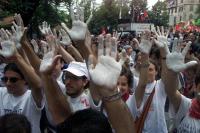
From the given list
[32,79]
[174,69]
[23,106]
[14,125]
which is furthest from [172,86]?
[14,125]

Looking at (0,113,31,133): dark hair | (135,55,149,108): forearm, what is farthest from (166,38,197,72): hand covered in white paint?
(0,113,31,133): dark hair

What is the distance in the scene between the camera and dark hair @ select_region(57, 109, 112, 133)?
6.54 ft

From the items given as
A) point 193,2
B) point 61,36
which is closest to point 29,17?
point 61,36

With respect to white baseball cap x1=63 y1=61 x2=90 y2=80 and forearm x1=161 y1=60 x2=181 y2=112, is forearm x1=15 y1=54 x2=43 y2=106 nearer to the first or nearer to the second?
white baseball cap x1=63 y1=61 x2=90 y2=80

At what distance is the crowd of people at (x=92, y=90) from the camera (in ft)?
7.34

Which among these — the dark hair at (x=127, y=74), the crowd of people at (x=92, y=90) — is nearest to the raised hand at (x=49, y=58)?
the crowd of people at (x=92, y=90)

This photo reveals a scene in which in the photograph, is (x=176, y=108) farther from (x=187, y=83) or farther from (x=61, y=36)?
(x=61, y=36)

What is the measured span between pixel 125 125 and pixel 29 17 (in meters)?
12.9

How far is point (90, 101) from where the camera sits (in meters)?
3.37

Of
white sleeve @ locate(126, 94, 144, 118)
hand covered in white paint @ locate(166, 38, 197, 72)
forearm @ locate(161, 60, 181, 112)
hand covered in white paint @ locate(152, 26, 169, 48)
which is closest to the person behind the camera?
hand covered in white paint @ locate(166, 38, 197, 72)

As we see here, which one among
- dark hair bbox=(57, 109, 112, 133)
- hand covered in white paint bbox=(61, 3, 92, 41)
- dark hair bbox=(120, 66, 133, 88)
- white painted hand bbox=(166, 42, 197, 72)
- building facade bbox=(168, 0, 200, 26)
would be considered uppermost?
hand covered in white paint bbox=(61, 3, 92, 41)

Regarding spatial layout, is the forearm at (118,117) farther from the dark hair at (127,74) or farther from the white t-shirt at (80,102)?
the dark hair at (127,74)

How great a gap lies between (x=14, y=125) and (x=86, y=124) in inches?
17.1

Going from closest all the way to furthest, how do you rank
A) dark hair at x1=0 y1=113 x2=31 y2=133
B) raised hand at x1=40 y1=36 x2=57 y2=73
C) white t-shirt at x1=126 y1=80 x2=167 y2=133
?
1. dark hair at x1=0 y1=113 x2=31 y2=133
2. raised hand at x1=40 y1=36 x2=57 y2=73
3. white t-shirt at x1=126 y1=80 x2=167 y2=133
